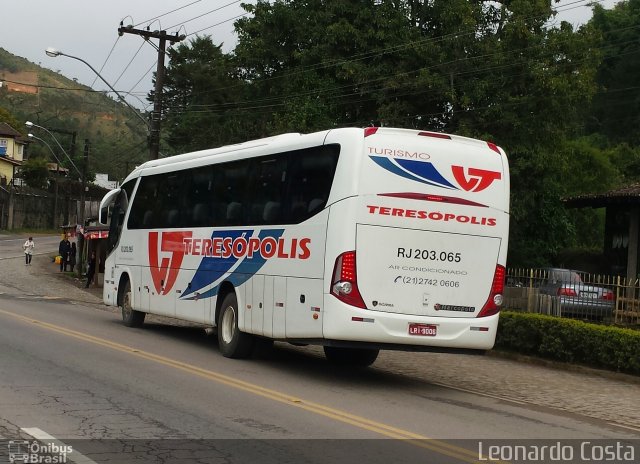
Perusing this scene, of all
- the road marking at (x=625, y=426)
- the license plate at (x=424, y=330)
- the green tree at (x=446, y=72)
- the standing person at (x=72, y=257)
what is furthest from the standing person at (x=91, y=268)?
the road marking at (x=625, y=426)

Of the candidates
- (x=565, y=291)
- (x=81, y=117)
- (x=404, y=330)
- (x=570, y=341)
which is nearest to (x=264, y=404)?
(x=404, y=330)

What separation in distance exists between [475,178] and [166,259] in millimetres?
7642

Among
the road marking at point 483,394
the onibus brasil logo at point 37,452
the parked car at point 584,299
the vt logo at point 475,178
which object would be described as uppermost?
the vt logo at point 475,178

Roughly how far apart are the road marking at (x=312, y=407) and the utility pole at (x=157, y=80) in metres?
15.2

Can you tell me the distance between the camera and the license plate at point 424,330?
12453mm

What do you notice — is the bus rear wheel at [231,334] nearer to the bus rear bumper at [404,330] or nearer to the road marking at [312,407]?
the road marking at [312,407]

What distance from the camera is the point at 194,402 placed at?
1036 centimetres

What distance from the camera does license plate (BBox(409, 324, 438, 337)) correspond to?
12453 millimetres

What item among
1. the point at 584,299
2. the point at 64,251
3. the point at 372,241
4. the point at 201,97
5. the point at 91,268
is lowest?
the point at 91,268

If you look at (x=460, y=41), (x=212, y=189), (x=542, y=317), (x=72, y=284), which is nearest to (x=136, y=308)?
(x=212, y=189)

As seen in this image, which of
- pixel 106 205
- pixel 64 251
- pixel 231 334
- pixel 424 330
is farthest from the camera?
pixel 64 251

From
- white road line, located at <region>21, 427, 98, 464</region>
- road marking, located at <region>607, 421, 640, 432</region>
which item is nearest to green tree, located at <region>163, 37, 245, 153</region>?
road marking, located at <region>607, 421, 640, 432</region>

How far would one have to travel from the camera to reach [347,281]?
40.2 ft

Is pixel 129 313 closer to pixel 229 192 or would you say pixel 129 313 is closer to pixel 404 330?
pixel 229 192
